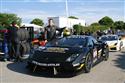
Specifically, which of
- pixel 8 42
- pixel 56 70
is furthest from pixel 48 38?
pixel 56 70

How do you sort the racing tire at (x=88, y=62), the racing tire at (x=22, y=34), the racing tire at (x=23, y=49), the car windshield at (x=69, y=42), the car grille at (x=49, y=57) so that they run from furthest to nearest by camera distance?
the racing tire at (x=23, y=49) < the racing tire at (x=22, y=34) < the car windshield at (x=69, y=42) < the racing tire at (x=88, y=62) < the car grille at (x=49, y=57)

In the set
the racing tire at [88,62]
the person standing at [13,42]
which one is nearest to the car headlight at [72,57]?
the racing tire at [88,62]

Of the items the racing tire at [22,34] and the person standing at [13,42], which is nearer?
the person standing at [13,42]

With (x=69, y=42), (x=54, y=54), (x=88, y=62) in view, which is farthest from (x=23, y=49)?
(x=88, y=62)

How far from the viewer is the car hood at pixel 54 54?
28.5 feet

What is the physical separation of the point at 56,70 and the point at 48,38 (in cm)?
463

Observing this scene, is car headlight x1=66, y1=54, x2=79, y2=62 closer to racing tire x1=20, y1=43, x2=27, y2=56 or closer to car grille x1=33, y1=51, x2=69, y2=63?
car grille x1=33, y1=51, x2=69, y2=63

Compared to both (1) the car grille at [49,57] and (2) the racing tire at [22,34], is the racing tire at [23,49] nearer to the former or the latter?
(2) the racing tire at [22,34]

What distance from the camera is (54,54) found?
29.3 feet

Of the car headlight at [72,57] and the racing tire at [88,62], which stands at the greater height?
the car headlight at [72,57]

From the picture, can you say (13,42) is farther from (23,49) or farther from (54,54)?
(54,54)

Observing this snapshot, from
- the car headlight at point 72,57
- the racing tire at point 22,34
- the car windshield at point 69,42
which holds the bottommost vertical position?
the car headlight at point 72,57

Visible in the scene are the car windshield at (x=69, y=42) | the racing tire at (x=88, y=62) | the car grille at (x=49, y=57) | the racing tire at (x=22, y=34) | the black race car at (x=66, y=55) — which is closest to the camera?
the black race car at (x=66, y=55)

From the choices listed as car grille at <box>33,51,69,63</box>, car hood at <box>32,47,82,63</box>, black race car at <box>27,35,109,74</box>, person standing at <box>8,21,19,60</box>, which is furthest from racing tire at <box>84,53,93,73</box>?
person standing at <box>8,21,19,60</box>
